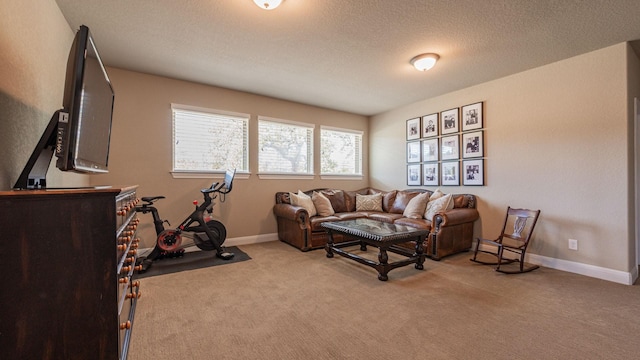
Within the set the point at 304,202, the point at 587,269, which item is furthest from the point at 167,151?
the point at 587,269

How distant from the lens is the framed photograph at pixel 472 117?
13.5 ft

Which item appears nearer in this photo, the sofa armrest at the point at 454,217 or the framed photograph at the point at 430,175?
the sofa armrest at the point at 454,217

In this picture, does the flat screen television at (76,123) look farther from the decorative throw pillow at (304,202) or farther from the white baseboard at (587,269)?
the white baseboard at (587,269)

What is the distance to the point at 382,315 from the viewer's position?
2.14 metres

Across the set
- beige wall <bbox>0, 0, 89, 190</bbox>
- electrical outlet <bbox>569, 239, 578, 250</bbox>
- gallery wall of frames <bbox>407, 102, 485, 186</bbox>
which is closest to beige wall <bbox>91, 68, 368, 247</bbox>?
beige wall <bbox>0, 0, 89, 190</bbox>

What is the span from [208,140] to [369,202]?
3.10 meters

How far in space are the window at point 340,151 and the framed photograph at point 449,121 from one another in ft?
6.27

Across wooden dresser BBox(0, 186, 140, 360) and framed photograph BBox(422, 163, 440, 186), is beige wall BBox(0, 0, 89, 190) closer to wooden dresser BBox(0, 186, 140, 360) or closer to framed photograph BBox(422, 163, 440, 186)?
wooden dresser BBox(0, 186, 140, 360)

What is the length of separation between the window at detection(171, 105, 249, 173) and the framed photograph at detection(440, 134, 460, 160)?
337 centimetres

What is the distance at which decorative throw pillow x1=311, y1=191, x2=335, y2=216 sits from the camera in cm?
463

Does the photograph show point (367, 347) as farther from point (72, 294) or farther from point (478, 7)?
point (478, 7)

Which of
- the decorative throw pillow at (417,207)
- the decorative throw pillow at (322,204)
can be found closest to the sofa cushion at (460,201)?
the decorative throw pillow at (417,207)

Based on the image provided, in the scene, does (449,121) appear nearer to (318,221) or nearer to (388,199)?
(388,199)

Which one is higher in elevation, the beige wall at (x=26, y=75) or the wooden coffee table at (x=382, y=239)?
the beige wall at (x=26, y=75)
